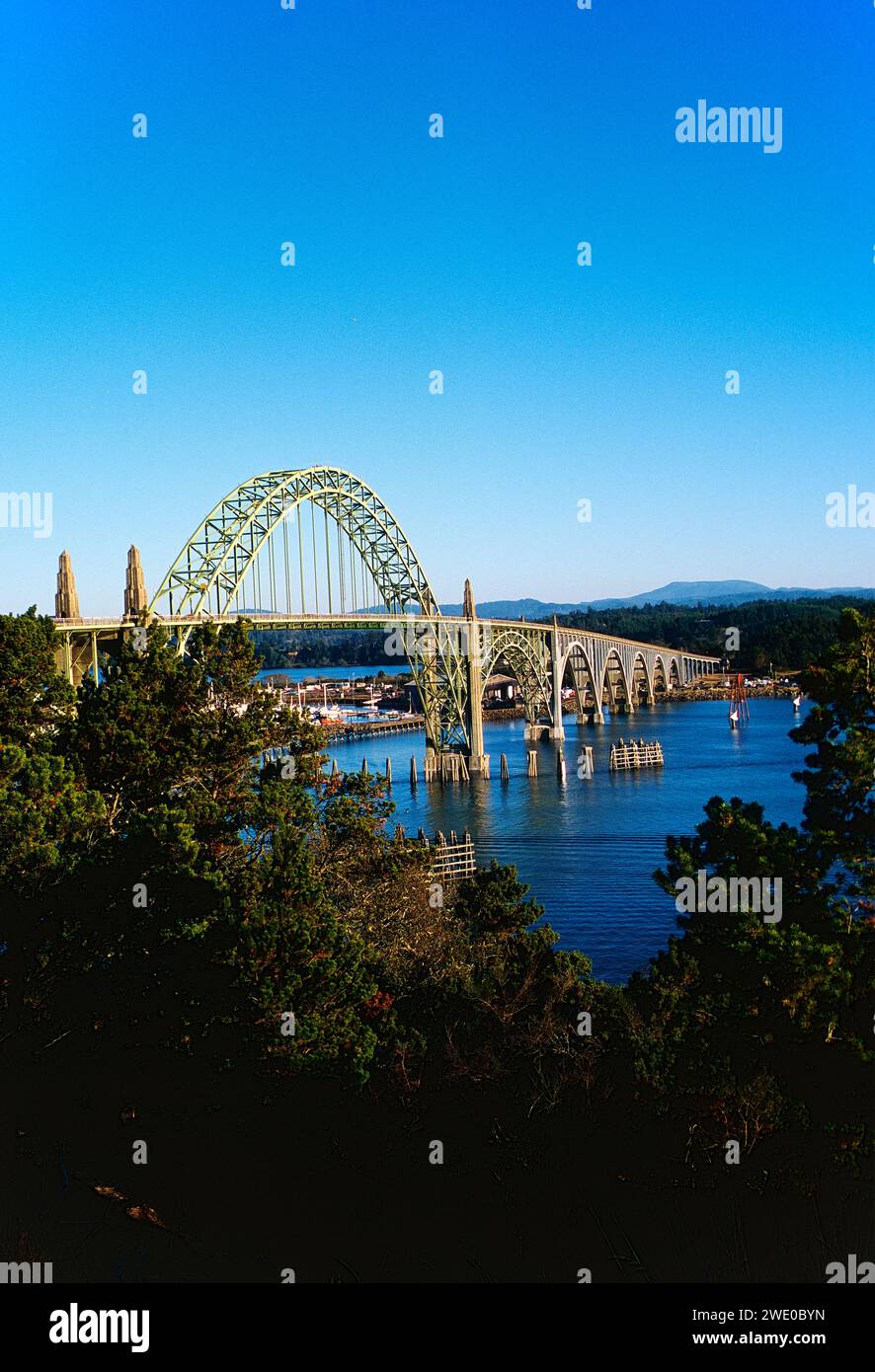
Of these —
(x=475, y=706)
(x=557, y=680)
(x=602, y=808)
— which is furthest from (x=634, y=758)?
(x=557, y=680)

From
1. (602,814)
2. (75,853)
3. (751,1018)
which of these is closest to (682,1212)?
(751,1018)

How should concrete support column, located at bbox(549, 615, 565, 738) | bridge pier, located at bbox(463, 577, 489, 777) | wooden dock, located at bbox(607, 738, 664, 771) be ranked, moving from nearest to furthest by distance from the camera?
1. wooden dock, located at bbox(607, 738, 664, 771)
2. bridge pier, located at bbox(463, 577, 489, 777)
3. concrete support column, located at bbox(549, 615, 565, 738)

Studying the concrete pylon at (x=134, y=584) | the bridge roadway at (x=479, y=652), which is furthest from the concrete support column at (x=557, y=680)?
the concrete pylon at (x=134, y=584)

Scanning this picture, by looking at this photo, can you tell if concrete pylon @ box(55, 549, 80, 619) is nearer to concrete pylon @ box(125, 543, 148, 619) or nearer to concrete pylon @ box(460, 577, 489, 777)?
concrete pylon @ box(125, 543, 148, 619)

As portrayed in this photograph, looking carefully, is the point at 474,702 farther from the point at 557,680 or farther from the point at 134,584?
the point at 134,584

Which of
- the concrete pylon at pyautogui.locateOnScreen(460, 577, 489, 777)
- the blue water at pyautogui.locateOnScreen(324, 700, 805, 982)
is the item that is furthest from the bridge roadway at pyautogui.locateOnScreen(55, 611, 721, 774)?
the blue water at pyautogui.locateOnScreen(324, 700, 805, 982)

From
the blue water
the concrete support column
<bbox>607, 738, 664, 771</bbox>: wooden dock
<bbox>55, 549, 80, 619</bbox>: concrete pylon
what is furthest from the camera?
the concrete support column

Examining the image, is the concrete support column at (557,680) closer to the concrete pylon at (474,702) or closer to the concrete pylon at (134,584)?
the concrete pylon at (474,702)
